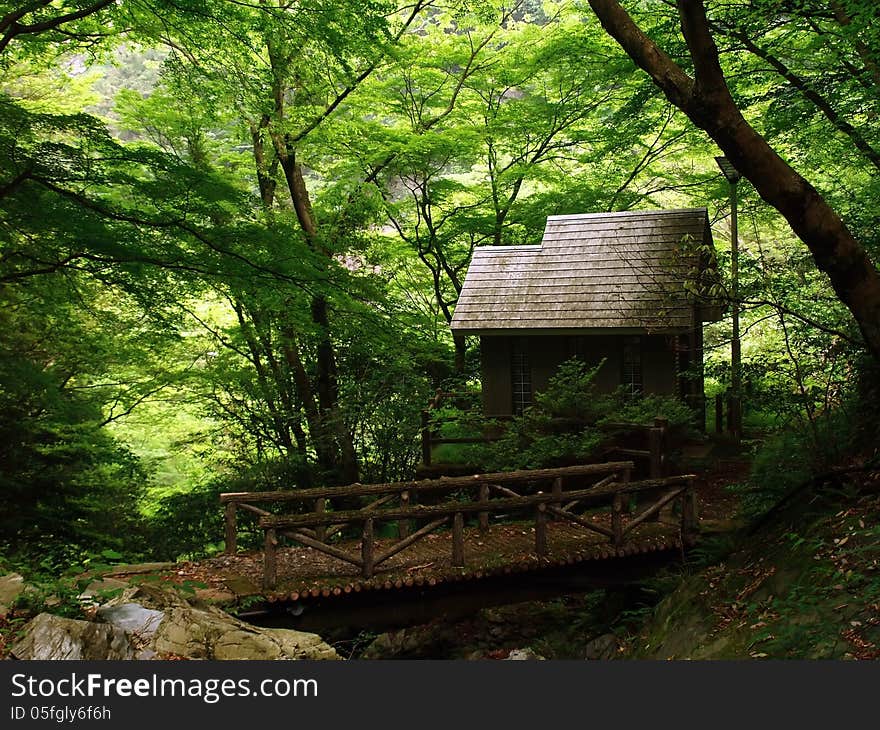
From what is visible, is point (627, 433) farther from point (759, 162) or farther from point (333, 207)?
point (333, 207)

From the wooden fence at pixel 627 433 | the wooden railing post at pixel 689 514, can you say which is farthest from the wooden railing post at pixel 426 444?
the wooden railing post at pixel 689 514

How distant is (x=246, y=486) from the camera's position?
→ 1399 cm

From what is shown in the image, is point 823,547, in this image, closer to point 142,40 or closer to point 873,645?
point 873,645

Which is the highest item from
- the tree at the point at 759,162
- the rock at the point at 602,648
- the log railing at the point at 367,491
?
the tree at the point at 759,162

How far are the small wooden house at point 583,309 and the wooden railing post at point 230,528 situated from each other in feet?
22.9

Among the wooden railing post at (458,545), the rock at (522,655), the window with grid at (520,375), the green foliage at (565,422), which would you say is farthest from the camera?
the window with grid at (520,375)

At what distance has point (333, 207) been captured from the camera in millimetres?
15719

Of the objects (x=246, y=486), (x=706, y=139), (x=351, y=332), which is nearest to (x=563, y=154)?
(x=706, y=139)

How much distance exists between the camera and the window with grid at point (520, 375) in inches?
616

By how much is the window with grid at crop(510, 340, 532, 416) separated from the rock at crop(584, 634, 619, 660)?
6604 mm

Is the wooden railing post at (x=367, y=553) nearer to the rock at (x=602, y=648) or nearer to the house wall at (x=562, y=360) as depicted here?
the rock at (x=602, y=648)

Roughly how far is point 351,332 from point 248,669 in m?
8.97

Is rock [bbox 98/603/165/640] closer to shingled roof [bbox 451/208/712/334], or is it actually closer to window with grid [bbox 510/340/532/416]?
shingled roof [bbox 451/208/712/334]

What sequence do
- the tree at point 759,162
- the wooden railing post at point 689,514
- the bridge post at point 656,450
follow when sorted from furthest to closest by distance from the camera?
the bridge post at point 656,450 < the wooden railing post at point 689,514 < the tree at point 759,162
